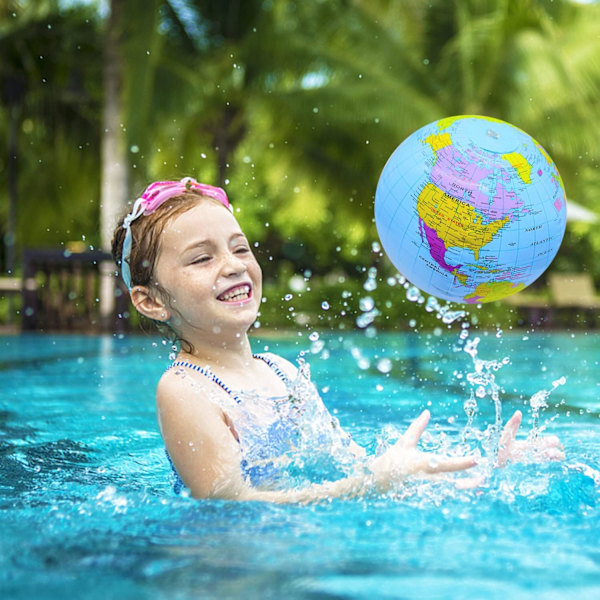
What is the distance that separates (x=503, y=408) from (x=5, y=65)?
15.7 metres

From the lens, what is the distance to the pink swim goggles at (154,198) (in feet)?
10.7

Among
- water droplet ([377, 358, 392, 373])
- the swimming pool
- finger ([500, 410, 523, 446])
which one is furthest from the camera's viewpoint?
water droplet ([377, 358, 392, 373])

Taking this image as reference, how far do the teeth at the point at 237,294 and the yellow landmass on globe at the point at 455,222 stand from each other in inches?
37.8

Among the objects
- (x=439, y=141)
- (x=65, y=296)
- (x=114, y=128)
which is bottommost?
(x=65, y=296)

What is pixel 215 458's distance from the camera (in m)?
2.81

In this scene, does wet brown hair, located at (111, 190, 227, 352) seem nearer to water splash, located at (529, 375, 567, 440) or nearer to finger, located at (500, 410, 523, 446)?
finger, located at (500, 410, 523, 446)

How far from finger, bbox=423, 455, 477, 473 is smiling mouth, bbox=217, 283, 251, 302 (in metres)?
0.90

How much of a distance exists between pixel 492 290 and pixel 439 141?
2.23 feet

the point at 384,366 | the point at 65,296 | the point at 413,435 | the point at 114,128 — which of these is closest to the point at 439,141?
the point at 413,435

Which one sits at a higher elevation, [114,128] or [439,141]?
[114,128]

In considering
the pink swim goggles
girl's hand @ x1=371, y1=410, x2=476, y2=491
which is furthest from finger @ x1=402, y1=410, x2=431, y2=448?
the pink swim goggles

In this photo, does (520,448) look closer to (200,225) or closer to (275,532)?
(275,532)

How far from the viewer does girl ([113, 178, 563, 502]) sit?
9.30 ft

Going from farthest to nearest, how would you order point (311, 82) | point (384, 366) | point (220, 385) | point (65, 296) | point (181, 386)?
point (311, 82) < point (65, 296) < point (384, 366) < point (220, 385) < point (181, 386)
